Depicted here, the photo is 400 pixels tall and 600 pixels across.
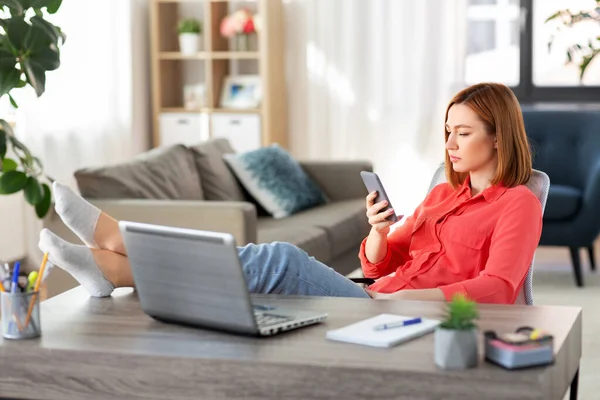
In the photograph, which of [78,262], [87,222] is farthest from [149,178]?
[78,262]

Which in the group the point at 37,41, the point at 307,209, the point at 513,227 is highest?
the point at 37,41

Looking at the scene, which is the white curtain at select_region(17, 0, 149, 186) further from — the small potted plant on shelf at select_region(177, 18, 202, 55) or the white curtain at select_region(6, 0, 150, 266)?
the small potted plant on shelf at select_region(177, 18, 202, 55)

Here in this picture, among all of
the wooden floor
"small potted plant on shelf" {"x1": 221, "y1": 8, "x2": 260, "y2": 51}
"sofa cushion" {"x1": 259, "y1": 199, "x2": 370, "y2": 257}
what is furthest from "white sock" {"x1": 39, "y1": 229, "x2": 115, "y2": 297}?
"small potted plant on shelf" {"x1": 221, "y1": 8, "x2": 260, "y2": 51}

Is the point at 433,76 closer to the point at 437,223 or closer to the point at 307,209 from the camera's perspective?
the point at 307,209

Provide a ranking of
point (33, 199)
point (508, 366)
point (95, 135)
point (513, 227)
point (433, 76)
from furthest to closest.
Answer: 1. point (433, 76)
2. point (95, 135)
3. point (513, 227)
4. point (33, 199)
5. point (508, 366)

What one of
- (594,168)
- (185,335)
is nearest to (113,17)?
(594,168)

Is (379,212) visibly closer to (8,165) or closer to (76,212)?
(76,212)

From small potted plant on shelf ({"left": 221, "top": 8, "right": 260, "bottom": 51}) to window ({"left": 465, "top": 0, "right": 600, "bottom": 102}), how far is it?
1.35 metres

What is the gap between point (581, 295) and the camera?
4781 millimetres

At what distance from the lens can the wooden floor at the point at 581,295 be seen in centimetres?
343

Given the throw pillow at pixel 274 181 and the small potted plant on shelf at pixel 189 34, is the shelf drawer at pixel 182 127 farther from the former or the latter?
the throw pillow at pixel 274 181

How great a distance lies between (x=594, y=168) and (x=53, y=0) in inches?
136

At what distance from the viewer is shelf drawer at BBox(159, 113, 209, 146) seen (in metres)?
6.55

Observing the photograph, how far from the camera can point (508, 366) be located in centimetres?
172
